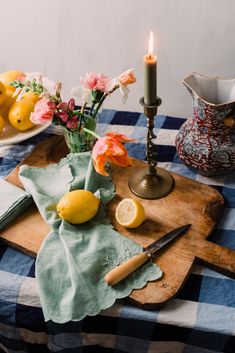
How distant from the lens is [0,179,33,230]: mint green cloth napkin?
869 mm

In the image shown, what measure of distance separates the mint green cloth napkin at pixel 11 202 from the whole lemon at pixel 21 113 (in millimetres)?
179

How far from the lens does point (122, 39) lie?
4.73 ft

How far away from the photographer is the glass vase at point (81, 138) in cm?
94

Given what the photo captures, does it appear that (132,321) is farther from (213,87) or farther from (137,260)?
(213,87)

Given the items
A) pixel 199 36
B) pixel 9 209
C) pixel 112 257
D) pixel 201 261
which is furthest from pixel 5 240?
pixel 199 36

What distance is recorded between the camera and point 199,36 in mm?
1350

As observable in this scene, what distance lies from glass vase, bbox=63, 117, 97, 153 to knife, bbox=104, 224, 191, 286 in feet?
0.97

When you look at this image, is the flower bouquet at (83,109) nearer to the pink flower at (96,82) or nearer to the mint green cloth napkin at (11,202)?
the pink flower at (96,82)

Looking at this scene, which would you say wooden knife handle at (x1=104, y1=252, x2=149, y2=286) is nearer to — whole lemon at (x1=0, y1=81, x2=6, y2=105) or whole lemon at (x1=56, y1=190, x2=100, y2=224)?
whole lemon at (x1=56, y1=190, x2=100, y2=224)

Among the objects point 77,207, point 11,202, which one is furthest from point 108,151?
point 11,202

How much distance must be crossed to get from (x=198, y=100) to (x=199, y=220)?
9.6 inches

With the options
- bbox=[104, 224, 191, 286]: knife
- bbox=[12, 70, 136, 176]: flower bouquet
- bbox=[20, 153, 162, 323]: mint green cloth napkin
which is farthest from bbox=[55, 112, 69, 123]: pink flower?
bbox=[104, 224, 191, 286]: knife

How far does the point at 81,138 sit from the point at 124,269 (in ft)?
1.12

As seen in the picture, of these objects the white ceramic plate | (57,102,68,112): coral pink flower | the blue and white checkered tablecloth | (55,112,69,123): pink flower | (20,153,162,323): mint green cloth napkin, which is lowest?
the blue and white checkered tablecloth
